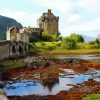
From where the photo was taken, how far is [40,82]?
175ft

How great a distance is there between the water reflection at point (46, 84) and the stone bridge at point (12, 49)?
2704 centimetres

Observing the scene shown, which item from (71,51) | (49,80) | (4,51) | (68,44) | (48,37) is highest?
(48,37)

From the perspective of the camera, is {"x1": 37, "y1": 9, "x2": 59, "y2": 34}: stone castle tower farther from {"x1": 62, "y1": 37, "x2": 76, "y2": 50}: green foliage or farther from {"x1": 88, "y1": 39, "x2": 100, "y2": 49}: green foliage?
{"x1": 88, "y1": 39, "x2": 100, "y2": 49}: green foliage

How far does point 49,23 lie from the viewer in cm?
15988

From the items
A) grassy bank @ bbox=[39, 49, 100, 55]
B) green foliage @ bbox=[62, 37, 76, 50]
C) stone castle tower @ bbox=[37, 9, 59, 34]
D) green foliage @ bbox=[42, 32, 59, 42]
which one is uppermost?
stone castle tower @ bbox=[37, 9, 59, 34]

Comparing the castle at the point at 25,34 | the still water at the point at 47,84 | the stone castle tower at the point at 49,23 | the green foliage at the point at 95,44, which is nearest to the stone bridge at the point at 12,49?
the castle at the point at 25,34

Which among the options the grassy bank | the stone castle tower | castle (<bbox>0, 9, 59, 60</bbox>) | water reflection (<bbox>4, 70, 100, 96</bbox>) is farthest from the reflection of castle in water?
the stone castle tower

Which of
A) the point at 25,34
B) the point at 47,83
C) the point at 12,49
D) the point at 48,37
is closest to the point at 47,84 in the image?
the point at 47,83

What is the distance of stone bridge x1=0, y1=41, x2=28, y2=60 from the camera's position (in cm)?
8756

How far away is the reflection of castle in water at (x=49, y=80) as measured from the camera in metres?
50.4

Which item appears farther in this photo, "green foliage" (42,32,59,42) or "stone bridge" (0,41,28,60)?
"green foliage" (42,32,59,42)

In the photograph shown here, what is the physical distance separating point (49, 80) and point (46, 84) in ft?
12.2

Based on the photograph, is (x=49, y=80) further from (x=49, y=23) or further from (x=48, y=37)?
(x=49, y=23)

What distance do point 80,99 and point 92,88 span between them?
7.15m
